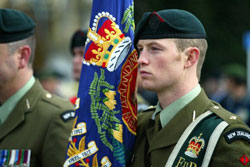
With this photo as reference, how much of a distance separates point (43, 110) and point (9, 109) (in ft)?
0.90

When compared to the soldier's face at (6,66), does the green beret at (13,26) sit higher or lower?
higher

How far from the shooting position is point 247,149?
3479mm

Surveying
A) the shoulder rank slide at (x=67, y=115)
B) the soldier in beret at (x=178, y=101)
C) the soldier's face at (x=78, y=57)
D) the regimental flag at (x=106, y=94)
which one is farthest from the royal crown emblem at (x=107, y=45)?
the soldier's face at (x=78, y=57)

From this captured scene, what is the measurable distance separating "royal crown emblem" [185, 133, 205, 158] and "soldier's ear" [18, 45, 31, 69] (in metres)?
1.70

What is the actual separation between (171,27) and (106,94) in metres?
0.66

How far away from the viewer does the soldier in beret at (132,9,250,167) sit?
3512mm

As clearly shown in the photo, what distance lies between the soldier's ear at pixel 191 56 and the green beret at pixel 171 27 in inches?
3.3

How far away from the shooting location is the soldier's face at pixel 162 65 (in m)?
3.67

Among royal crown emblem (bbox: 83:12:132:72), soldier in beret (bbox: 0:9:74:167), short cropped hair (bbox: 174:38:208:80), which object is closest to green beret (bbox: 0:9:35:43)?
soldier in beret (bbox: 0:9:74:167)

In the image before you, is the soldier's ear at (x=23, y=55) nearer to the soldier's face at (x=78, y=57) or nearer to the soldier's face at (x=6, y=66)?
the soldier's face at (x=6, y=66)

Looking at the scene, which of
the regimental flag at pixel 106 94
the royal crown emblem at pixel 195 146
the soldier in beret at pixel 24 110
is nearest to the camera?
the royal crown emblem at pixel 195 146

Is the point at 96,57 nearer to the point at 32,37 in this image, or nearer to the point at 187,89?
the point at 187,89

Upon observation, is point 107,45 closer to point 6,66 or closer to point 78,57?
point 6,66

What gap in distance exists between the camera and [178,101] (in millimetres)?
3723
